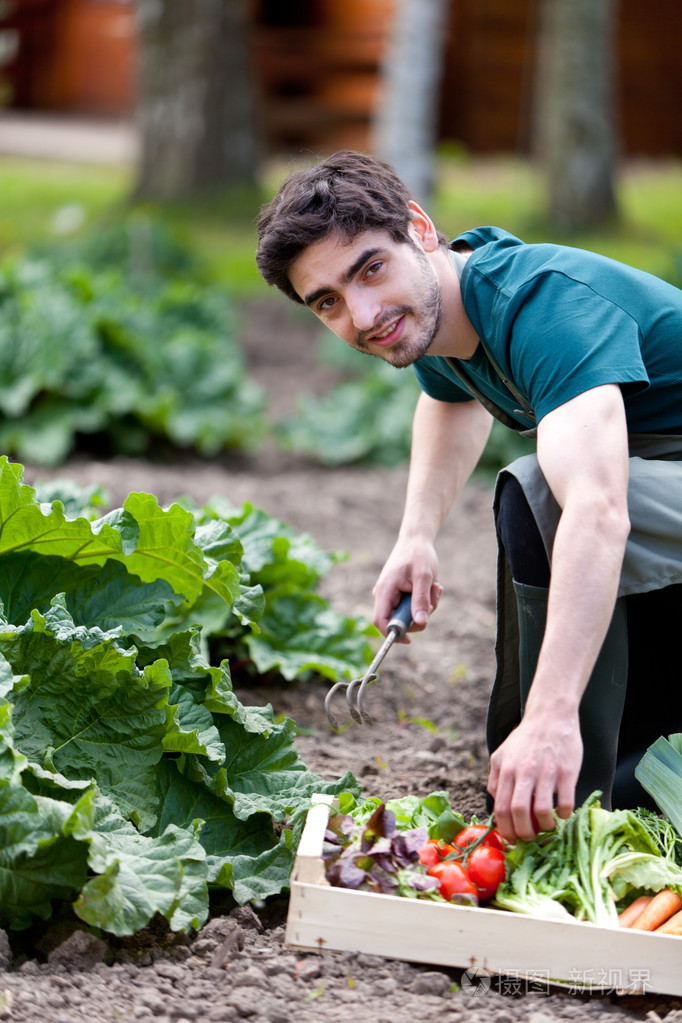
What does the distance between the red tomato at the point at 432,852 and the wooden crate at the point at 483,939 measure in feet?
0.55

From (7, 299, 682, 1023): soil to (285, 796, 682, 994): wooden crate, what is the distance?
0.13 ft

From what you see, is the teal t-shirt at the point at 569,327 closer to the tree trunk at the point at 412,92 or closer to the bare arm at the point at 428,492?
the bare arm at the point at 428,492

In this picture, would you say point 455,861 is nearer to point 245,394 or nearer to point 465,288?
point 465,288

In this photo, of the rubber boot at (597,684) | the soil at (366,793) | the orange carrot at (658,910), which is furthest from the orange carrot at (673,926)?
the rubber boot at (597,684)

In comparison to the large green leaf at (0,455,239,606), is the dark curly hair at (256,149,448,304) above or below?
above

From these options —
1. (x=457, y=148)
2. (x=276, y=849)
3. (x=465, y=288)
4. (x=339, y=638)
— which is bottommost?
(x=457, y=148)

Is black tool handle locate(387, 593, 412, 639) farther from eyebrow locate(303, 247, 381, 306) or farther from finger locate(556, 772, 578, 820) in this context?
eyebrow locate(303, 247, 381, 306)

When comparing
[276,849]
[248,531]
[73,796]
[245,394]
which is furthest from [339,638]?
[245,394]

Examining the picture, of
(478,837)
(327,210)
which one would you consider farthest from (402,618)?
(327,210)

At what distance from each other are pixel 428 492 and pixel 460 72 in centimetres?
1402

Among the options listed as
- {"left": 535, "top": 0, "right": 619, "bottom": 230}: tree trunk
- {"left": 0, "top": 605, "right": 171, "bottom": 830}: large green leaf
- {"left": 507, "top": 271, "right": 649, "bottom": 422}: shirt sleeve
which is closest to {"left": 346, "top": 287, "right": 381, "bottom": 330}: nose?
{"left": 507, "top": 271, "right": 649, "bottom": 422}: shirt sleeve

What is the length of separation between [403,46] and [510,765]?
9.32 m

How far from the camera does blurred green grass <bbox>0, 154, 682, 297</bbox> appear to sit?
37.1 ft

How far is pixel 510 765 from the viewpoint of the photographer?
2100mm
